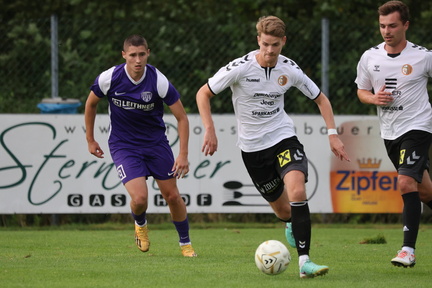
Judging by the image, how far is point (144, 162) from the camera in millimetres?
8461

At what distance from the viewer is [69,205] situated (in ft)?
39.4

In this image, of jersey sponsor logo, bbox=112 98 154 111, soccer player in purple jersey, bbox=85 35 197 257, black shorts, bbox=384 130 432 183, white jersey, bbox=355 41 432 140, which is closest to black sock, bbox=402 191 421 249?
black shorts, bbox=384 130 432 183

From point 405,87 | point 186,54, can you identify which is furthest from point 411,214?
point 186,54

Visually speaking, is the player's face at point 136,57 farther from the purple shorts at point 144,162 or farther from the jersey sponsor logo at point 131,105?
the purple shorts at point 144,162

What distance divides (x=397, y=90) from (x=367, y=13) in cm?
793

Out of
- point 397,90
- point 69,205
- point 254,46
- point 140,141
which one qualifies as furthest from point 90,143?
point 254,46

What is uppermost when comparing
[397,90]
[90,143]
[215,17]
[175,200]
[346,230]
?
[215,17]

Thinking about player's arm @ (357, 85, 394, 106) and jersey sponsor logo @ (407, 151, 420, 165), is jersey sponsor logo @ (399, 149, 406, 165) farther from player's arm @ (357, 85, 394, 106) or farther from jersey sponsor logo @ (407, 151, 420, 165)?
player's arm @ (357, 85, 394, 106)

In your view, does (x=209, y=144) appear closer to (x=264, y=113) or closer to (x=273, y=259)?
(x=264, y=113)

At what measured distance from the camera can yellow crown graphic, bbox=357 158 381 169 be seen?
484 inches

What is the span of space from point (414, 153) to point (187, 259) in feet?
7.27

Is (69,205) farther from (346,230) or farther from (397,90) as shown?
(397,90)

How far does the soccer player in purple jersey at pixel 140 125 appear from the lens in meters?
8.24

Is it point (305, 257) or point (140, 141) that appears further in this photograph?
point (140, 141)
